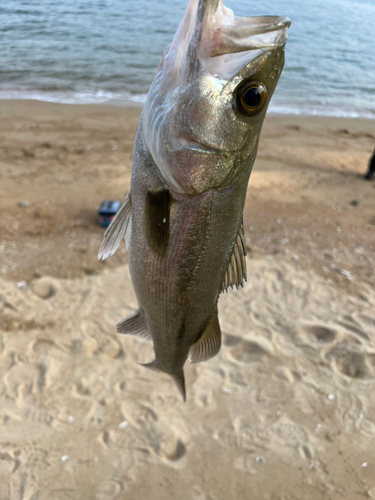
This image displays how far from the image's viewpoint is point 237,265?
1766 millimetres

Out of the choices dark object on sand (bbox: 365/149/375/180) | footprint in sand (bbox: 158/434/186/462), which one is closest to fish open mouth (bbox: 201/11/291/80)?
footprint in sand (bbox: 158/434/186/462)

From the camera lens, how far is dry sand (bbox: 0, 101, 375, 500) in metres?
3.12

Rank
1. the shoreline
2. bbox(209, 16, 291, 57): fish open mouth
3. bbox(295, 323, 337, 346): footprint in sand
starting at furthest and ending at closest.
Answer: the shoreline → bbox(295, 323, 337, 346): footprint in sand → bbox(209, 16, 291, 57): fish open mouth

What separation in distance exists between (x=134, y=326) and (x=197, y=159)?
1160 millimetres

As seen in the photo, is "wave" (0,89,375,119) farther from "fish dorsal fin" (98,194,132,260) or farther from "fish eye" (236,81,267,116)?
"fish eye" (236,81,267,116)

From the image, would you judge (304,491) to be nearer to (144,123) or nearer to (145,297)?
(145,297)

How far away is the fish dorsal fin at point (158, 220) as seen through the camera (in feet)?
5.07

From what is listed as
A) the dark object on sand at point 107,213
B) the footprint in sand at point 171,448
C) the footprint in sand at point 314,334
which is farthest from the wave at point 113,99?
the footprint in sand at point 171,448

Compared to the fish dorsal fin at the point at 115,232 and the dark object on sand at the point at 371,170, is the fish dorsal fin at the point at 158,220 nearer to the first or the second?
the fish dorsal fin at the point at 115,232

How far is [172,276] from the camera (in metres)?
1.71

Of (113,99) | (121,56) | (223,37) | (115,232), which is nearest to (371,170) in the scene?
(115,232)

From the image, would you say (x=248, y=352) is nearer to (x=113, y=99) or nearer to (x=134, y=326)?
(x=134, y=326)

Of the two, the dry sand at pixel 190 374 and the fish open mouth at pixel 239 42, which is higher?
the fish open mouth at pixel 239 42

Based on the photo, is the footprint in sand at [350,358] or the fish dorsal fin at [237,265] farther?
the footprint in sand at [350,358]
